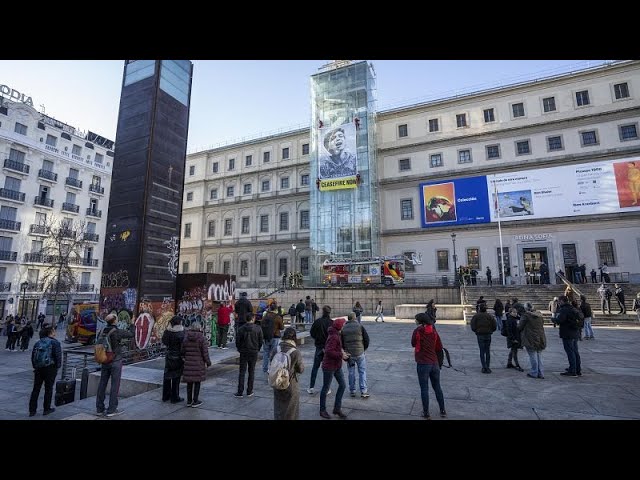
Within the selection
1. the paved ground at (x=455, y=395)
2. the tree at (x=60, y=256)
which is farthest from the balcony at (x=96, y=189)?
the paved ground at (x=455, y=395)

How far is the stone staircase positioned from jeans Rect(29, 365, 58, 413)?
1966cm

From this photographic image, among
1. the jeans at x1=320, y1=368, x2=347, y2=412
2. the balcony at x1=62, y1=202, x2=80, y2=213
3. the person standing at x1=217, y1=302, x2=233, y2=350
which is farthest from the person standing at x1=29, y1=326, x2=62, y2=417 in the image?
the balcony at x1=62, y1=202, x2=80, y2=213

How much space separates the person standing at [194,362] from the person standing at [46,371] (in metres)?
2.36

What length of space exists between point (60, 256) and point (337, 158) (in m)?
25.4

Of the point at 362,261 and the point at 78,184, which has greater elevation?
the point at 78,184

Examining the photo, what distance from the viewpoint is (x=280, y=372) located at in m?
4.75

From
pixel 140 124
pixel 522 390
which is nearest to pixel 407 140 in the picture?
pixel 140 124

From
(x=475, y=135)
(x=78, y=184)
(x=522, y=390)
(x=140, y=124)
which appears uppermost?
(x=475, y=135)

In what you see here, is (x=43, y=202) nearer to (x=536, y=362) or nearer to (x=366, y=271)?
(x=366, y=271)

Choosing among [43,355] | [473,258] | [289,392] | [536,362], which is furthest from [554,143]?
[43,355]
